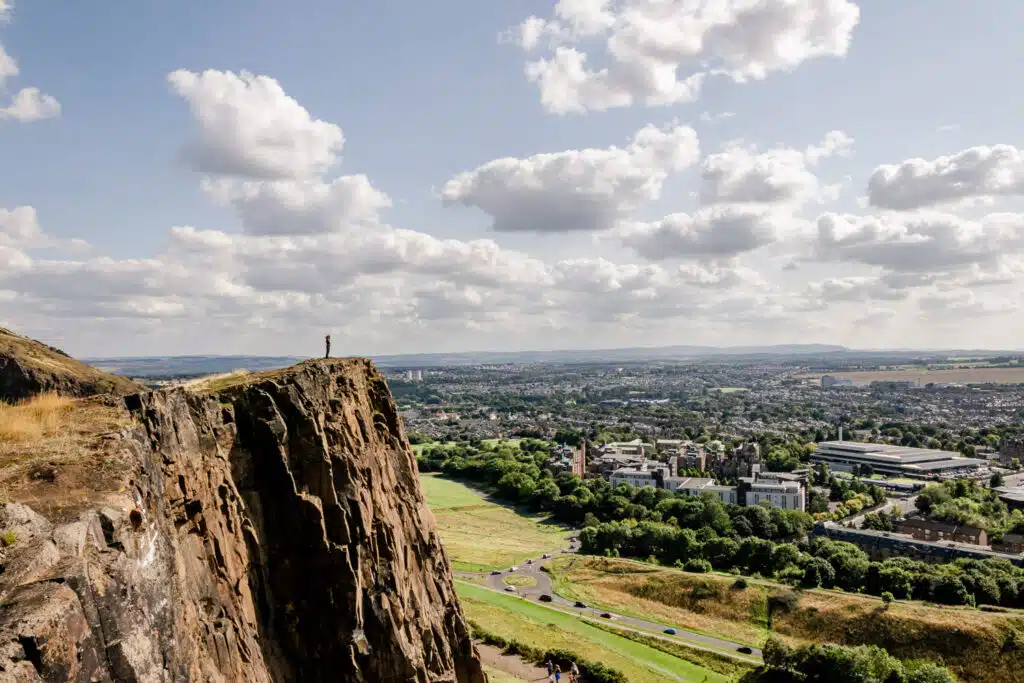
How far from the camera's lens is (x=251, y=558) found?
2186 cm

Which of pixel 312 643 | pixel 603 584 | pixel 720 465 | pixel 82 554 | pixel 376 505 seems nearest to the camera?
pixel 82 554

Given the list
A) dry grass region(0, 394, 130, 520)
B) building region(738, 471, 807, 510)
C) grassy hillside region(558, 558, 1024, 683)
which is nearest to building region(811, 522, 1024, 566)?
building region(738, 471, 807, 510)

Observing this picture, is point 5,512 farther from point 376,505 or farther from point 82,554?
point 376,505

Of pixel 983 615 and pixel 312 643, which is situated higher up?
pixel 312 643

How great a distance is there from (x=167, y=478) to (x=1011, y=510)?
14128 centimetres

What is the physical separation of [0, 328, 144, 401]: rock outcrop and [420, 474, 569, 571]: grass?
3629 cm

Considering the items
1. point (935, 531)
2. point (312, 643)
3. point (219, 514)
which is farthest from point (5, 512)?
point (935, 531)

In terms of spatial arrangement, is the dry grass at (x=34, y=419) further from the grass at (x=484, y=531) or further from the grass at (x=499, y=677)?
the grass at (x=484, y=531)

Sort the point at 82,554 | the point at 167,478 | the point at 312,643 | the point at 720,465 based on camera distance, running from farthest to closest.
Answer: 1. the point at 720,465
2. the point at 312,643
3. the point at 167,478
4. the point at 82,554

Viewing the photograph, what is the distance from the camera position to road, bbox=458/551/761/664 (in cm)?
6388

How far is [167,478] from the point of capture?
17.6 metres

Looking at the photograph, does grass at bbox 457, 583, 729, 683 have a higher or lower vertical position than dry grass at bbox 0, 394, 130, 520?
lower

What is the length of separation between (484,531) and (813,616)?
5095 centimetres

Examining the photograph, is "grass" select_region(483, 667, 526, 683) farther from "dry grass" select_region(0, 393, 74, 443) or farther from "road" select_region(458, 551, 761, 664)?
"dry grass" select_region(0, 393, 74, 443)
